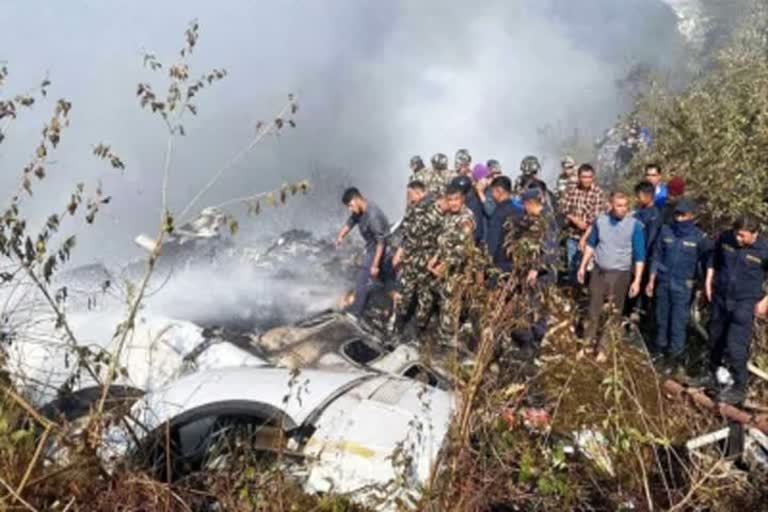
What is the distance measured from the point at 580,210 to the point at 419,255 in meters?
1.79

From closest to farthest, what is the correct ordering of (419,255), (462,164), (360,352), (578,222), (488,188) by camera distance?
(360,352), (419,255), (578,222), (488,188), (462,164)

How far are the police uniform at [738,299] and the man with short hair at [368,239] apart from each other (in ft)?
9.66

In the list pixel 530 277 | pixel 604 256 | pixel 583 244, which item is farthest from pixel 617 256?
pixel 530 277

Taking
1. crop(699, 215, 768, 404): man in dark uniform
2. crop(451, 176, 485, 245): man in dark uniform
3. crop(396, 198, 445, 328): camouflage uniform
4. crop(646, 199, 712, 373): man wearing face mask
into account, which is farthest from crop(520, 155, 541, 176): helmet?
crop(699, 215, 768, 404): man in dark uniform

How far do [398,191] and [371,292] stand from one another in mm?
11717

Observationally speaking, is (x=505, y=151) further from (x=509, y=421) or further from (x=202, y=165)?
(x=509, y=421)

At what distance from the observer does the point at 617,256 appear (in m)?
6.13

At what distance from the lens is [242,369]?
433 cm

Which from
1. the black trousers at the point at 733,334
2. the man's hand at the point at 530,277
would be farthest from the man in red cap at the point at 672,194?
the man's hand at the point at 530,277

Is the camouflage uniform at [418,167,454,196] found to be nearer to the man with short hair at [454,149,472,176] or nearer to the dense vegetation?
the man with short hair at [454,149,472,176]

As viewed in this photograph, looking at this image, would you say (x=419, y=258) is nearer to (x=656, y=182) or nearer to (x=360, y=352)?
(x=360, y=352)

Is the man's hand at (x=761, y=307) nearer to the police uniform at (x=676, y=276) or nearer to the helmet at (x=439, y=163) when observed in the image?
the police uniform at (x=676, y=276)

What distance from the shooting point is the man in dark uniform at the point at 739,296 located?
5.21 meters

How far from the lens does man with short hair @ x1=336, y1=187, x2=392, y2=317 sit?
704 cm
